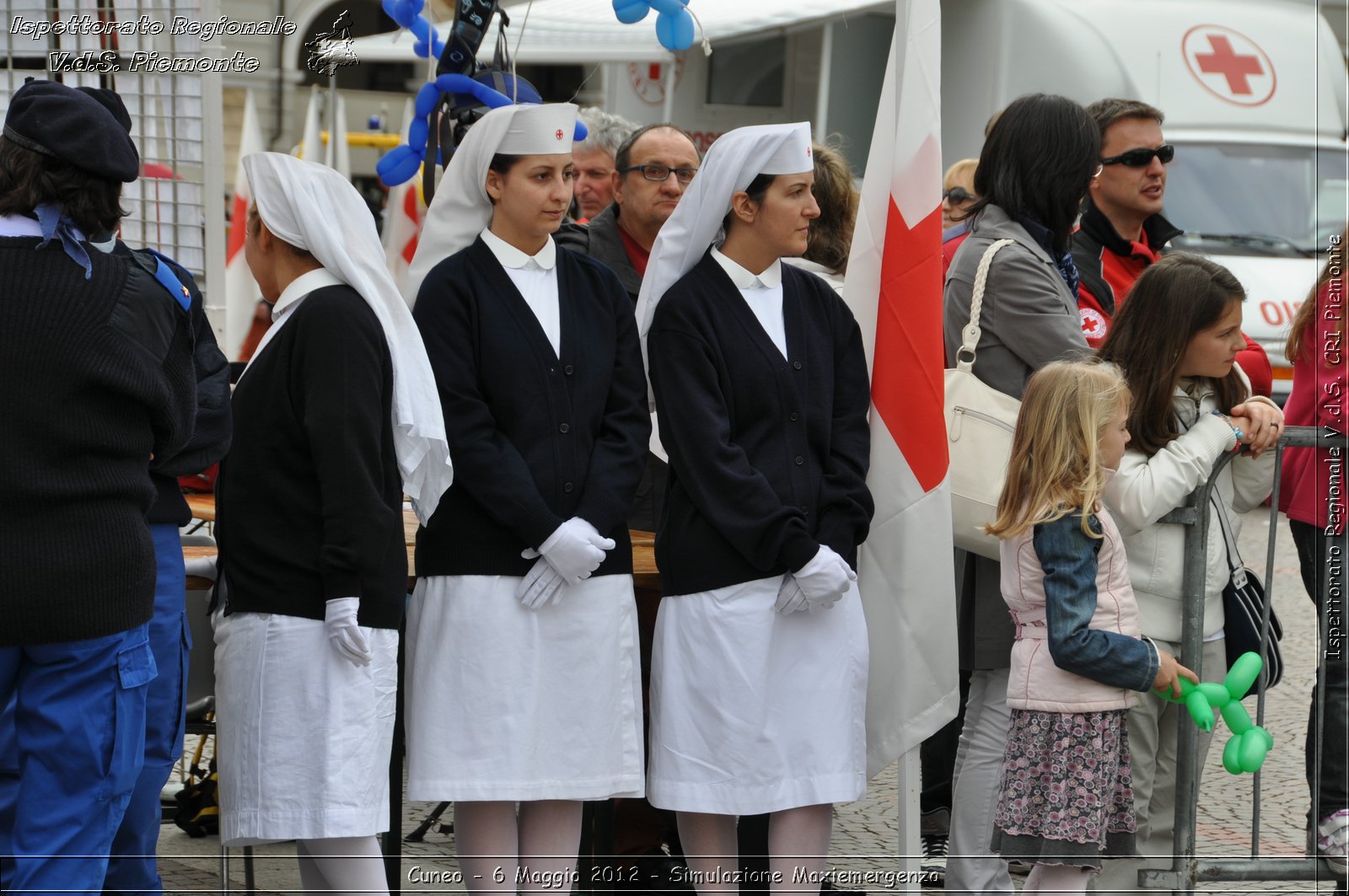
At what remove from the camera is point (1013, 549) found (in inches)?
157

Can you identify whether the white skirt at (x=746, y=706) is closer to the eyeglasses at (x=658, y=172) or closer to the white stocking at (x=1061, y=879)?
the white stocking at (x=1061, y=879)

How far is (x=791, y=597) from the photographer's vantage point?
12.8 ft

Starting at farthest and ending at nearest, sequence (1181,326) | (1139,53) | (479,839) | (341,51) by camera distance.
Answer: (1139,53), (341,51), (1181,326), (479,839)

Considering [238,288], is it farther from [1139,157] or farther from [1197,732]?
[1197,732]

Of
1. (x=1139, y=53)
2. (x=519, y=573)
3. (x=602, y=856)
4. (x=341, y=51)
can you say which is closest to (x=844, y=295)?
(x=519, y=573)

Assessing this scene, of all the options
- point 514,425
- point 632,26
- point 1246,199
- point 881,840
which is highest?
point 632,26

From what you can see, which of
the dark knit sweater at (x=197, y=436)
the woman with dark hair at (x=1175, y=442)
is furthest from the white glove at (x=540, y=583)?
the woman with dark hair at (x=1175, y=442)

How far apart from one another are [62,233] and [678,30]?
2147 mm

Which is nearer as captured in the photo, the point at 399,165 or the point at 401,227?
the point at 399,165

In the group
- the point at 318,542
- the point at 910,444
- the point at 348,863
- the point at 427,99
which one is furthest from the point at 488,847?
the point at 427,99

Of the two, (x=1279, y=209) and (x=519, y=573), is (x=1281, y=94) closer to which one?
(x=1279, y=209)

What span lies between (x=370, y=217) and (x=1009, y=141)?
192 cm

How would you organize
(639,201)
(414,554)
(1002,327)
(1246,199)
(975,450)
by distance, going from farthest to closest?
(1246,199) < (639,201) < (1002,327) < (975,450) < (414,554)

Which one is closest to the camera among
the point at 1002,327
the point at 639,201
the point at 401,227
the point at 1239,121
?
the point at 1002,327
